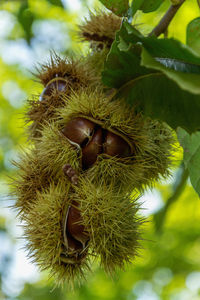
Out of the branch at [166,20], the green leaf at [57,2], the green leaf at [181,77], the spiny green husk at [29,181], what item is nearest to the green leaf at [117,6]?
the branch at [166,20]

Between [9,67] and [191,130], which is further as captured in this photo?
[9,67]

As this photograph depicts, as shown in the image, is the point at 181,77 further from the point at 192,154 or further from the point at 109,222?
the point at 109,222

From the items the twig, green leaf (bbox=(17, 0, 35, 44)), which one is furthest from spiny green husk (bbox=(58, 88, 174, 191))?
green leaf (bbox=(17, 0, 35, 44))

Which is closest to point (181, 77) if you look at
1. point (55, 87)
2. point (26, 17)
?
point (55, 87)

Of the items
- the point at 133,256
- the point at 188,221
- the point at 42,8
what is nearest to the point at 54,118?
the point at 133,256

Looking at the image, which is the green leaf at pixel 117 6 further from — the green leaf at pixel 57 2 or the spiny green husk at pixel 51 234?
the spiny green husk at pixel 51 234

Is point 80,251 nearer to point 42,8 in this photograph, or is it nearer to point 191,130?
point 191,130

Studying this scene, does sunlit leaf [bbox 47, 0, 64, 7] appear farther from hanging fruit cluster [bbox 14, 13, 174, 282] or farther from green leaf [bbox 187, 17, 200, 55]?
green leaf [bbox 187, 17, 200, 55]
